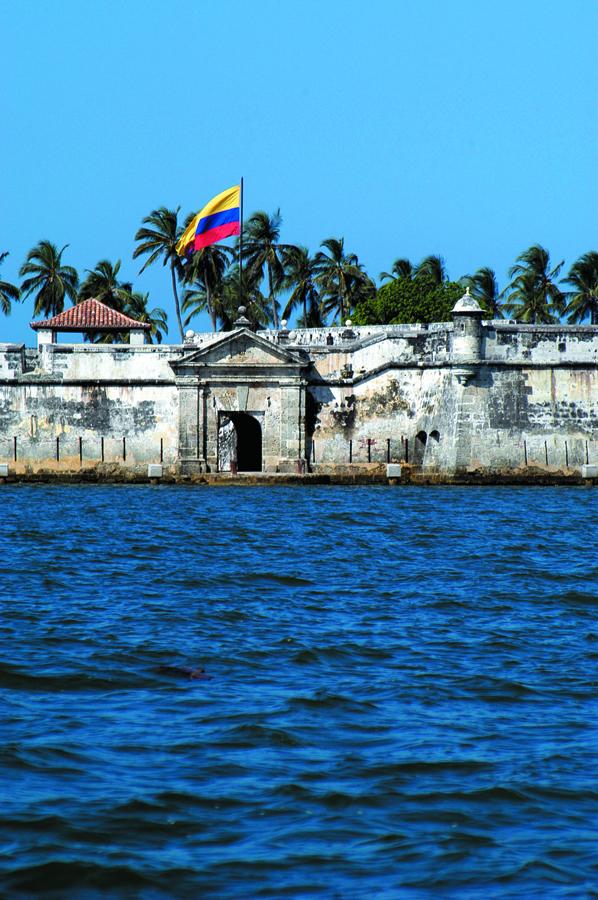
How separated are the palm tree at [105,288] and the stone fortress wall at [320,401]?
89.4ft

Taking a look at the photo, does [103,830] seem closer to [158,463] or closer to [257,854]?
[257,854]

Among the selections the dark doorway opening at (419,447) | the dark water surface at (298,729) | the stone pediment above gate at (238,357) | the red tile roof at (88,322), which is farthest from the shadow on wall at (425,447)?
the dark water surface at (298,729)

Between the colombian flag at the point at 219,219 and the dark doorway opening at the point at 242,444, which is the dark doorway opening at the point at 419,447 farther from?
the colombian flag at the point at 219,219

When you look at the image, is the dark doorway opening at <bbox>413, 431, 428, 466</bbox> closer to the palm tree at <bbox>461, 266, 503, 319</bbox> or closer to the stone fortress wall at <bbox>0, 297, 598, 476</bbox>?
the stone fortress wall at <bbox>0, 297, 598, 476</bbox>

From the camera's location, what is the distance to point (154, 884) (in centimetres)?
622

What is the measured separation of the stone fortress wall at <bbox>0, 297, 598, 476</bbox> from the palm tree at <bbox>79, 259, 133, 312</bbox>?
27263 millimetres

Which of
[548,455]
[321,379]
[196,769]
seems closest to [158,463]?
[321,379]

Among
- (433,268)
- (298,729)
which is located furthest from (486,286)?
(298,729)

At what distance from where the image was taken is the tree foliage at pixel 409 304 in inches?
2080

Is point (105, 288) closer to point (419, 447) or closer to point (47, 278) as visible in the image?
point (47, 278)

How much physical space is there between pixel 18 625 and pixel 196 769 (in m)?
5.25

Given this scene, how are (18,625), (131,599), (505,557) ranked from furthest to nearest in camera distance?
(505,557)
(131,599)
(18,625)

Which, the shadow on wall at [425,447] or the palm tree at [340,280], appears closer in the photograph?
the shadow on wall at [425,447]

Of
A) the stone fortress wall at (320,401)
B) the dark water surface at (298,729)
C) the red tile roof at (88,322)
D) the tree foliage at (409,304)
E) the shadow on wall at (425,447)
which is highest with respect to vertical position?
the tree foliage at (409,304)
